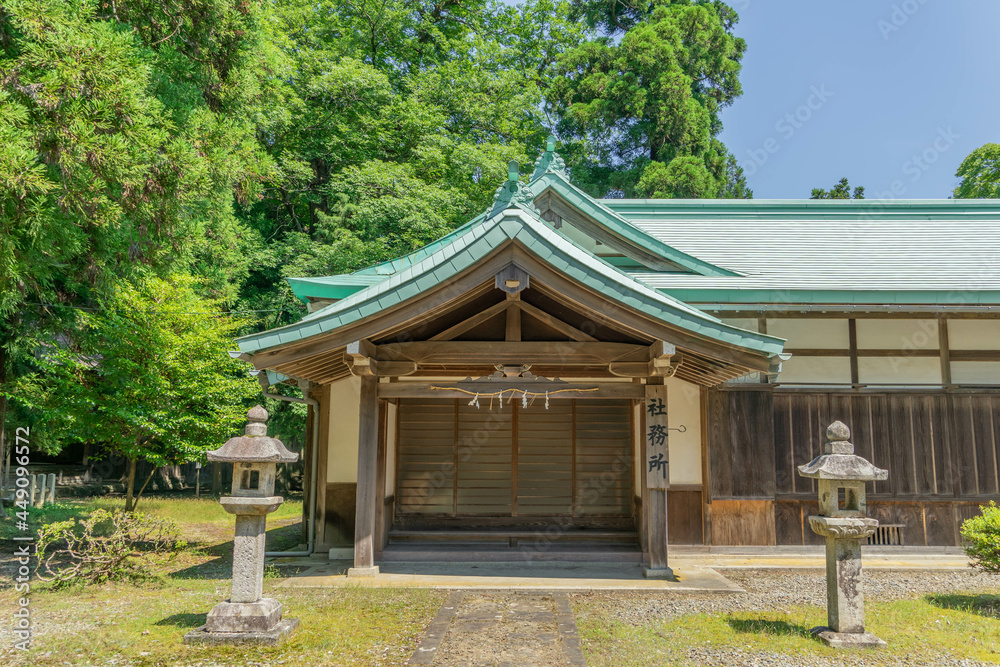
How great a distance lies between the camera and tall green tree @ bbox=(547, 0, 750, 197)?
2744 centimetres

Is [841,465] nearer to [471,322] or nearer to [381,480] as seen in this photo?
[471,322]

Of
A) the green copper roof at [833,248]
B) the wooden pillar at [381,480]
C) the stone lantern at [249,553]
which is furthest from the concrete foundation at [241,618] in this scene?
the green copper roof at [833,248]

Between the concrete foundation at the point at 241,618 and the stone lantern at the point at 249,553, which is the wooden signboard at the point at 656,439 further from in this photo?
the concrete foundation at the point at 241,618

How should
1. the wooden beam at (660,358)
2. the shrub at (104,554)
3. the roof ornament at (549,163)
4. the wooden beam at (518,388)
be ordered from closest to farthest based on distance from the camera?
the wooden beam at (660,358) < the shrub at (104,554) < the wooden beam at (518,388) < the roof ornament at (549,163)

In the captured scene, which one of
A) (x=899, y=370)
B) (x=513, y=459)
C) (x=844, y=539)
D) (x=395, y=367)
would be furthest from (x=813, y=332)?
(x=395, y=367)

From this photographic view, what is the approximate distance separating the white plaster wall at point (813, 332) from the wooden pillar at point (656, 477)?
3.27 meters

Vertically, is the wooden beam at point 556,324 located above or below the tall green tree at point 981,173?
below

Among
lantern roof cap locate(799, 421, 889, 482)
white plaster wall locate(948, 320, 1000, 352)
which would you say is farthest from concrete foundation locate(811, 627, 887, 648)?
white plaster wall locate(948, 320, 1000, 352)

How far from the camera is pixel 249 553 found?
19.4 ft

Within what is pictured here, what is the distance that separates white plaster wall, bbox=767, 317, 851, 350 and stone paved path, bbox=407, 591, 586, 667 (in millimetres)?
5705

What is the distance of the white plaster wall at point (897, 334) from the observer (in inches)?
408

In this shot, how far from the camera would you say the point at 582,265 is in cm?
729

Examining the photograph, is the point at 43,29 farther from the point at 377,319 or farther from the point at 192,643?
the point at 192,643

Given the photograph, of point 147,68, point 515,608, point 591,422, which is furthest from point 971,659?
point 147,68
